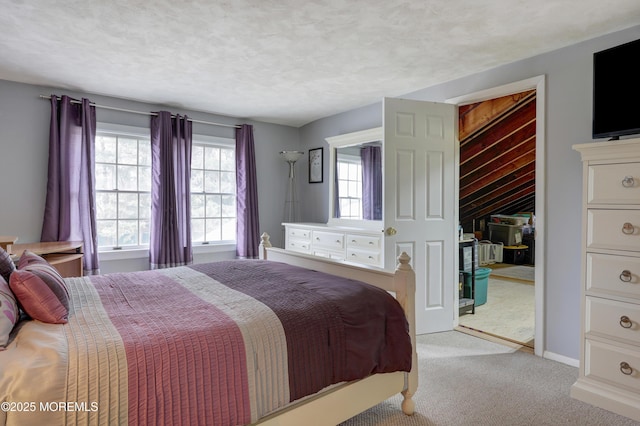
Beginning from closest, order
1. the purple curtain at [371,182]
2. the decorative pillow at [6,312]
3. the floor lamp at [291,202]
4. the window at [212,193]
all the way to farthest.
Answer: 1. the decorative pillow at [6,312]
2. the purple curtain at [371,182]
3. the window at [212,193]
4. the floor lamp at [291,202]

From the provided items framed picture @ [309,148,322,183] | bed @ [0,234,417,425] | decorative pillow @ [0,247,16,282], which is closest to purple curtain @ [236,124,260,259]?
framed picture @ [309,148,322,183]

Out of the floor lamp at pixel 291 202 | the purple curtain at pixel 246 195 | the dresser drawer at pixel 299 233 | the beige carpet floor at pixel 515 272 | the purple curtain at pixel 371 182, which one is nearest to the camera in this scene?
the purple curtain at pixel 371 182

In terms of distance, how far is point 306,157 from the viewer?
518 cm

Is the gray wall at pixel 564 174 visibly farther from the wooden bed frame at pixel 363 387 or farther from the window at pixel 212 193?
the window at pixel 212 193

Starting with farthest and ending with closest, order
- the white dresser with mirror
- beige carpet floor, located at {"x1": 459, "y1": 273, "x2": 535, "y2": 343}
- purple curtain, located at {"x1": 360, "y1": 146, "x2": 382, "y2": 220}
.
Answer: purple curtain, located at {"x1": 360, "y1": 146, "x2": 382, "y2": 220} < the white dresser with mirror < beige carpet floor, located at {"x1": 459, "y1": 273, "x2": 535, "y2": 343}

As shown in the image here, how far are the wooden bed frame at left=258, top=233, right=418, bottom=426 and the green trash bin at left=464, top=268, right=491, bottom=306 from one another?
2.19 m

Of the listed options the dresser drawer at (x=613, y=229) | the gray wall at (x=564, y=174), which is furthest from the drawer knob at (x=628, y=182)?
the gray wall at (x=564, y=174)

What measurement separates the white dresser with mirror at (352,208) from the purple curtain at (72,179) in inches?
87.5

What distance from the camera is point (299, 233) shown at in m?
4.51

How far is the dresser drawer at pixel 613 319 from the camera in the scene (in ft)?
6.39

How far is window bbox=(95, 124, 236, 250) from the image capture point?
12.9 ft

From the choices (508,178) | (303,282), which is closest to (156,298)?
(303,282)

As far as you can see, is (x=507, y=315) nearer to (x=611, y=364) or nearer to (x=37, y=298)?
(x=611, y=364)

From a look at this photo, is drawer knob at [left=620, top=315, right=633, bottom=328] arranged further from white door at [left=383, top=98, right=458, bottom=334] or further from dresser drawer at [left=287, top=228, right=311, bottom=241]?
dresser drawer at [left=287, top=228, right=311, bottom=241]
